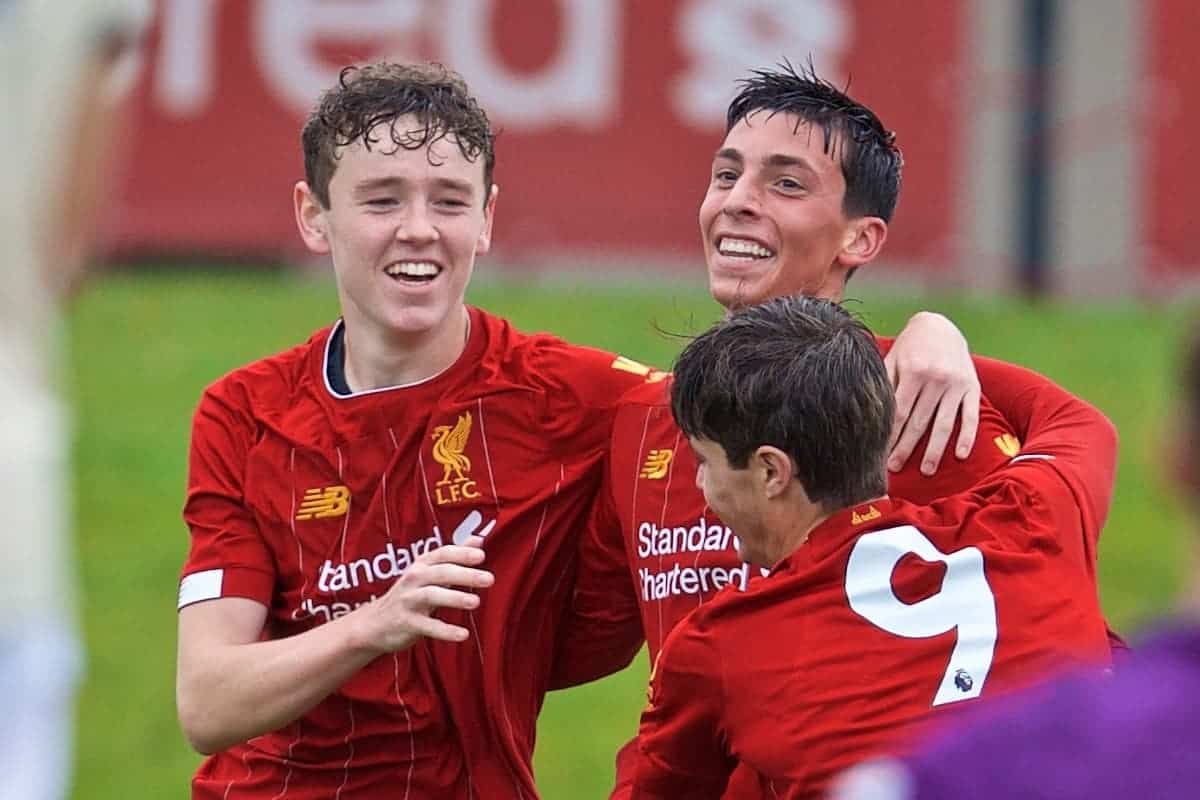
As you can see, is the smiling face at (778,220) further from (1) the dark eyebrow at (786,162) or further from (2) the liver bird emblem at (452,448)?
(2) the liver bird emblem at (452,448)

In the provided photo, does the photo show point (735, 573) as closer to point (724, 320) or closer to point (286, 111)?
point (724, 320)

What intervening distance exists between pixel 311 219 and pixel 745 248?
0.94m

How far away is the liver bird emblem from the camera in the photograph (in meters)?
4.68

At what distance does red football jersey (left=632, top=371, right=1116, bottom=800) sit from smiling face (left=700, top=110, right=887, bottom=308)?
2.66 ft

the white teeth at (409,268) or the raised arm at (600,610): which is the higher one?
the white teeth at (409,268)

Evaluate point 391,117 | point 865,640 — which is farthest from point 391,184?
point 865,640

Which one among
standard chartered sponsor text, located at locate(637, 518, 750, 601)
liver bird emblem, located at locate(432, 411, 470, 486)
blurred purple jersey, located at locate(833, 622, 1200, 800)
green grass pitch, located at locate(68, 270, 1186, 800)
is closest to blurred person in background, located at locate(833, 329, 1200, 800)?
blurred purple jersey, located at locate(833, 622, 1200, 800)

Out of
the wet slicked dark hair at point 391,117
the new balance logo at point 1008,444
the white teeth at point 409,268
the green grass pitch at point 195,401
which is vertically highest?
the wet slicked dark hair at point 391,117

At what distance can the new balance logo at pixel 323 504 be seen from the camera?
463 cm

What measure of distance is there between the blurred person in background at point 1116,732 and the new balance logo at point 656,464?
2189mm

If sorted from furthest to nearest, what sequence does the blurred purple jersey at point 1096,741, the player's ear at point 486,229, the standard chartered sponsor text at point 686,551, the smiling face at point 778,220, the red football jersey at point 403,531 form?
the player's ear at point 486,229 < the red football jersey at point 403,531 < the smiling face at point 778,220 < the standard chartered sponsor text at point 686,551 < the blurred purple jersey at point 1096,741

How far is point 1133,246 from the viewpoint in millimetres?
16078

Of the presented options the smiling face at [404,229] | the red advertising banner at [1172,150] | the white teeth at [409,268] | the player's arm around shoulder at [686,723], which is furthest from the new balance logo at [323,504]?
the red advertising banner at [1172,150]

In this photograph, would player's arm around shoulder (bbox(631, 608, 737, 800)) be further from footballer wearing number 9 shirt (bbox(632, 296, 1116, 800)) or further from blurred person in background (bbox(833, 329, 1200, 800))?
blurred person in background (bbox(833, 329, 1200, 800))
